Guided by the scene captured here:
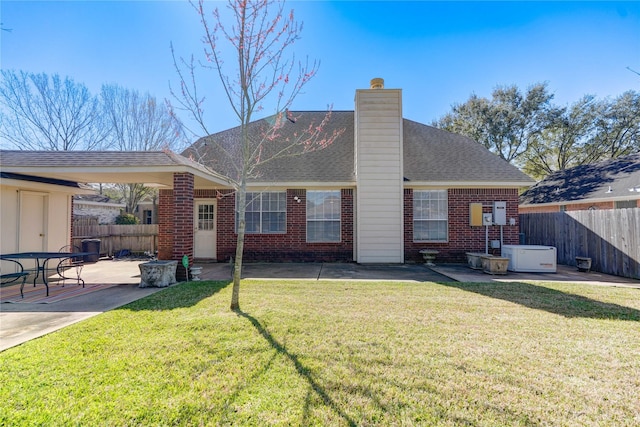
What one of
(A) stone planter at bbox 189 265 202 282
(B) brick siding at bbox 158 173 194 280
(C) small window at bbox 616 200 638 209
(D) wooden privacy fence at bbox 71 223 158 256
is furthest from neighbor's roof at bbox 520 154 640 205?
(D) wooden privacy fence at bbox 71 223 158 256

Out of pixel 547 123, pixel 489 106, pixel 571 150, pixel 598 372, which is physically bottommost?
pixel 598 372

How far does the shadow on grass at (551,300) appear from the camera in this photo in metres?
4.99

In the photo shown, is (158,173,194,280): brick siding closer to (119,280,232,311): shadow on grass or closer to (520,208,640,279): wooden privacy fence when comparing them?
(119,280,232,311): shadow on grass

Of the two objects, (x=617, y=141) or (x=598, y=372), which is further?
(x=617, y=141)

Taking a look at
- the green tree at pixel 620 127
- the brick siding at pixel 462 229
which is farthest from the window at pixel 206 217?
the green tree at pixel 620 127

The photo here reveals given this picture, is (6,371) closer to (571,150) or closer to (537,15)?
(537,15)

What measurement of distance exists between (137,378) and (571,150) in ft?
104

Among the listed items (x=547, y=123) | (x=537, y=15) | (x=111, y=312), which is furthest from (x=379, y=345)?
(x=547, y=123)

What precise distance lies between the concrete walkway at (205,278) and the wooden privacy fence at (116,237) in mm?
3028

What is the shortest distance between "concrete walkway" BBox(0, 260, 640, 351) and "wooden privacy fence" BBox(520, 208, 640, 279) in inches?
21.1

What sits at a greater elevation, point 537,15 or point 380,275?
point 537,15

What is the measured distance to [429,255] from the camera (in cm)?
1026

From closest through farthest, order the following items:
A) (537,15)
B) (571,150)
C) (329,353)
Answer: (329,353), (537,15), (571,150)

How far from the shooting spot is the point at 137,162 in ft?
24.2
